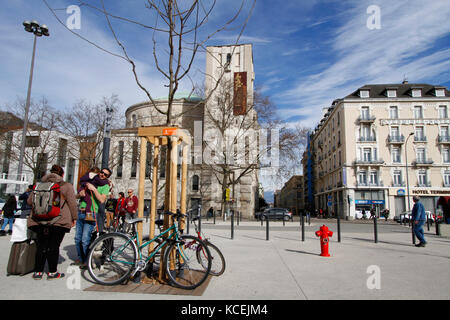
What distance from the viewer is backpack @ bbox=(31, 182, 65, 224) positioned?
4438mm

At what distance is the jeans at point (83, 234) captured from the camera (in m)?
5.30

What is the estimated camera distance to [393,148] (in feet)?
144

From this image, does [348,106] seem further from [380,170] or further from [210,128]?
[210,128]

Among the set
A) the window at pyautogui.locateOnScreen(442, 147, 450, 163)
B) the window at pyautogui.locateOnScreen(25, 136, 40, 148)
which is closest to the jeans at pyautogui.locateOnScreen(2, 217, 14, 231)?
the window at pyautogui.locateOnScreen(25, 136, 40, 148)

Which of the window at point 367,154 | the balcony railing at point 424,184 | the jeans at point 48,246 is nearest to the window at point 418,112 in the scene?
the window at point 367,154

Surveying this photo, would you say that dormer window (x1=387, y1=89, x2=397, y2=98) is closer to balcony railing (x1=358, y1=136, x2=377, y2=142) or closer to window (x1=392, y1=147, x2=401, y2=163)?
balcony railing (x1=358, y1=136, x2=377, y2=142)

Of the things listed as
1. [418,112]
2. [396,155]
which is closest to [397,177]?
[396,155]

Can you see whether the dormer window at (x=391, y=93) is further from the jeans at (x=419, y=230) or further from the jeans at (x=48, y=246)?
the jeans at (x=48, y=246)

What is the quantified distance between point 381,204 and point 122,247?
148 ft

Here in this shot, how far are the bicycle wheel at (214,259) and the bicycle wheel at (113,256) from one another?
3.21ft

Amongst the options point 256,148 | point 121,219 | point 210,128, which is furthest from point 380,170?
point 121,219

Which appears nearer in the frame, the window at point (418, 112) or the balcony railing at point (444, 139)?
the balcony railing at point (444, 139)

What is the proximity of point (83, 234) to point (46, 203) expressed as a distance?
1102mm

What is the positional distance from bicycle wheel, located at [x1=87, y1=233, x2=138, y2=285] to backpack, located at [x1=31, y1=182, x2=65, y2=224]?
81 centimetres
